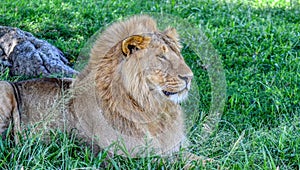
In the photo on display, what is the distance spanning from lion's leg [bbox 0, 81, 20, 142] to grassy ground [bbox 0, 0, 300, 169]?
0.87ft

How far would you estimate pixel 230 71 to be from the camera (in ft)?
20.7

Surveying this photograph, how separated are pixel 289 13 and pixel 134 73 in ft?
16.5

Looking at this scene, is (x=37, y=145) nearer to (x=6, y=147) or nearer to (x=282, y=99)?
(x=6, y=147)

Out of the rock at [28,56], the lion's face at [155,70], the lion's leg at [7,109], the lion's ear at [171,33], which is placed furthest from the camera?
the rock at [28,56]

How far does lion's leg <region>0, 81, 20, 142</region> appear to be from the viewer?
169 inches

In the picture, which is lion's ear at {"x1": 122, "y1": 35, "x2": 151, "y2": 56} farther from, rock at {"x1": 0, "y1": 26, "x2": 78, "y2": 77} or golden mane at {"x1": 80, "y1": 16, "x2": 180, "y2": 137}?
rock at {"x1": 0, "y1": 26, "x2": 78, "y2": 77}

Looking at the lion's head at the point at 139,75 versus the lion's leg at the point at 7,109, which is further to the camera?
the lion's leg at the point at 7,109

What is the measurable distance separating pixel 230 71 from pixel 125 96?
264cm

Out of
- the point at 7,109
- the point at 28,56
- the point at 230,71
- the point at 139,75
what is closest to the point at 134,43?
the point at 139,75

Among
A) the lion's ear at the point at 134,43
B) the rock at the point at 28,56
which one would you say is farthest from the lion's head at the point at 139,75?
the rock at the point at 28,56

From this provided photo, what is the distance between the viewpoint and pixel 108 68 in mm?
3955

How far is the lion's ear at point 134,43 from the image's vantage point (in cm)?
374

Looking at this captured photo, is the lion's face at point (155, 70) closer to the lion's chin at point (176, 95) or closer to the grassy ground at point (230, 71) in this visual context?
the lion's chin at point (176, 95)

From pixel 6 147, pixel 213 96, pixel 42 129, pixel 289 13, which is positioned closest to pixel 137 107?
pixel 42 129
